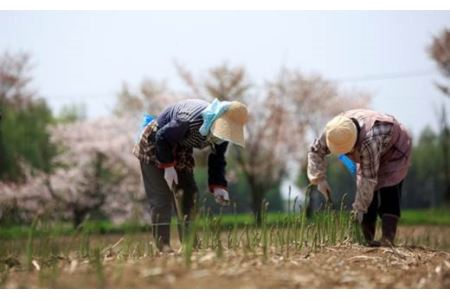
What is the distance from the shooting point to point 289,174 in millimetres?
15508

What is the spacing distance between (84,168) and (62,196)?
34.8 inches

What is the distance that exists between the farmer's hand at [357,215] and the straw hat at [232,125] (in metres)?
0.70

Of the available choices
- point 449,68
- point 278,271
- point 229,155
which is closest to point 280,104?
point 229,155

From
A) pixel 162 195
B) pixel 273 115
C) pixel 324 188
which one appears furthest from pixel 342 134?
pixel 273 115

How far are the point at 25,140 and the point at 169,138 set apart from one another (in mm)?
12724

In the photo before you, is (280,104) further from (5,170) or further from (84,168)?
(5,170)

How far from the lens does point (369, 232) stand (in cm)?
338

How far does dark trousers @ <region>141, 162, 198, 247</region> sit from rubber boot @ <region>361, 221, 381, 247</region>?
928mm

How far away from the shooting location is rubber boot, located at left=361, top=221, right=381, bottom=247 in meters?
3.17

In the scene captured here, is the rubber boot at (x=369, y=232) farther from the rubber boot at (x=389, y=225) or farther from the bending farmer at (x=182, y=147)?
the bending farmer at (x=182, y=147)

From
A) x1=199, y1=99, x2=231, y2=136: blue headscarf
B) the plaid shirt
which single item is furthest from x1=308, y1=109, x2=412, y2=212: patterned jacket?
x1=199, y1=99, x2=231, y2=136: blue headscarf

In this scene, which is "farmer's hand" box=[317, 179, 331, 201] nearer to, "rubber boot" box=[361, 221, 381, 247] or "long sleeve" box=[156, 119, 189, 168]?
"rubber boot" box=[361, 221, 381, 247]

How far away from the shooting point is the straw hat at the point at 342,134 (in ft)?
10.3

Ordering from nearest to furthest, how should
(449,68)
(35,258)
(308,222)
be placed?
1. (35,258)
2. (308,222)
3. (449,68)
